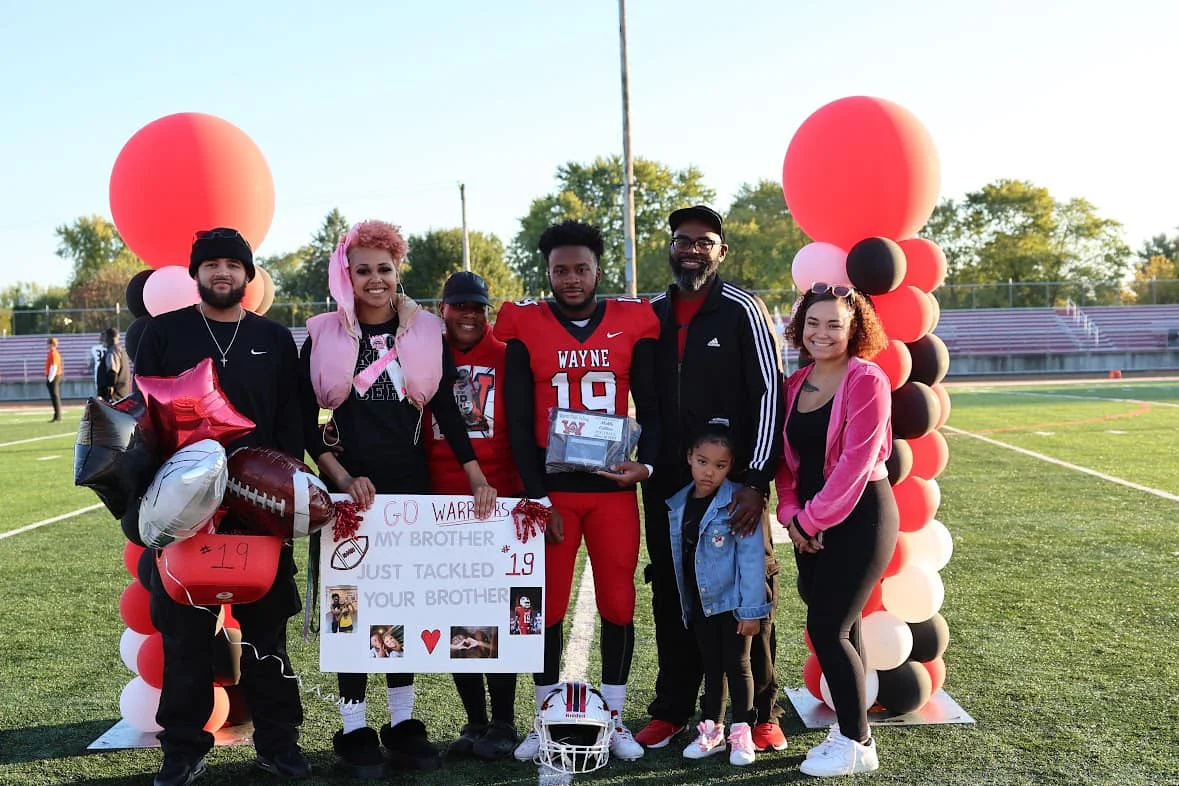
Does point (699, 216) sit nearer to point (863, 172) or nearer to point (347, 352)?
point (863, 172)

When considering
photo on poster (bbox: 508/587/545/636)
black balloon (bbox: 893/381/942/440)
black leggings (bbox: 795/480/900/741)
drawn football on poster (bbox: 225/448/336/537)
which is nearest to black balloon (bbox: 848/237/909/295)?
black balloon (bbox: 893/381/942/440)

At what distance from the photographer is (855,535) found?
133 inches

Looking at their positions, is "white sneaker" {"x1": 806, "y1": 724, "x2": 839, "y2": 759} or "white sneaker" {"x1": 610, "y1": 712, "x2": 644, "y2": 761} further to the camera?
"white sneaker" {"x1": 610, "y1": 712, "x2": 644, "y2": 761}

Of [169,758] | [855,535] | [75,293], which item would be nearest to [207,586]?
[169,758]

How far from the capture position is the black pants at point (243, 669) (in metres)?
3.44

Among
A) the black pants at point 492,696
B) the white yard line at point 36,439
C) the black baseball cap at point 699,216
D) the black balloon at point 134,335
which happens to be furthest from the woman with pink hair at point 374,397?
the white yard line at point 36,439

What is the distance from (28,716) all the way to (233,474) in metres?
1.78

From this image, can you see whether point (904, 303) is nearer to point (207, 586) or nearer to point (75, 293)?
point (207, 586)

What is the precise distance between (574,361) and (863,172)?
138 cm

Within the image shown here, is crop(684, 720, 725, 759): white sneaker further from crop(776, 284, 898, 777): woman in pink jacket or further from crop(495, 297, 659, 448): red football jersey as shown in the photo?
crop(495, 297, 659, 448): red football jersey

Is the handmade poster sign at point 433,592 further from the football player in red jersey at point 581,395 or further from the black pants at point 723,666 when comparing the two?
the black pants at point 723,666

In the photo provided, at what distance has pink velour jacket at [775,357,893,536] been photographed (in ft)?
10.8

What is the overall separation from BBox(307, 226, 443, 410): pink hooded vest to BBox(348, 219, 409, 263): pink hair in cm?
1

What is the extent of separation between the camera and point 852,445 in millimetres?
3299
